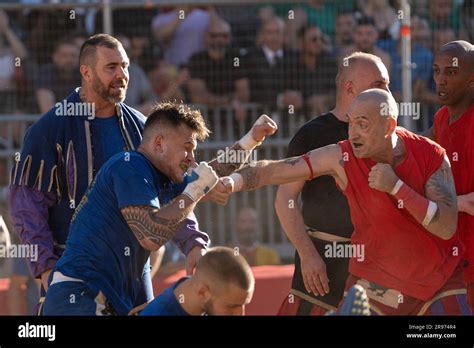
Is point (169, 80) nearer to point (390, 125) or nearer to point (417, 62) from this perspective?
point (417, 62)

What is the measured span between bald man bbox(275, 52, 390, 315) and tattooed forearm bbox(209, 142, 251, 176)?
582mm

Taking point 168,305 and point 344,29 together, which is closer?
point 168,305

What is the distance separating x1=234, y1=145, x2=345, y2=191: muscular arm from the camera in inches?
257

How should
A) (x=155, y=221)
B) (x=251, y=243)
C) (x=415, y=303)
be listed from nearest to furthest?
(x=155, y=221) < (x=415, y=303) < (x=251, y=243)

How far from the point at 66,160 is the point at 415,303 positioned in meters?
2.04

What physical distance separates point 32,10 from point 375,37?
2.91 meters

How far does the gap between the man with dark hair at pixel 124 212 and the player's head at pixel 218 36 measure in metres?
4.51

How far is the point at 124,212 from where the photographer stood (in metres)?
6.04

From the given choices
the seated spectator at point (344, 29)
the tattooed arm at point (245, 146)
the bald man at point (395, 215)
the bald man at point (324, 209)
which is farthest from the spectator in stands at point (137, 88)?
the bald man at point (395, 215)

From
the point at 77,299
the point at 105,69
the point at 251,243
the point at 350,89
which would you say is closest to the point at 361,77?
the point at 350,89

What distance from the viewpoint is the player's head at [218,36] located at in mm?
10789

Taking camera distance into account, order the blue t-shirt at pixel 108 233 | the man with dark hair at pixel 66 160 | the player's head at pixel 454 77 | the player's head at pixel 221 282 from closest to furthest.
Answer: the player's head at pixel 221 282 → the blue t-shirt at pixel 108 233 → the man with dark hair at pixel 66 160 → the player's head at pixel 454 77

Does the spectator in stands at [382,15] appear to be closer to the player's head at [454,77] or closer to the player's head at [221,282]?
the player's head at [454,77]
